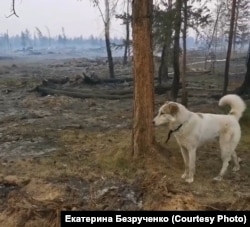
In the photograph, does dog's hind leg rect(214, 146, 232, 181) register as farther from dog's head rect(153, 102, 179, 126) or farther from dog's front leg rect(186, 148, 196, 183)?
dog's head rect(153, 102, 179, 126)

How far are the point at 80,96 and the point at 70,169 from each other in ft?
41.0

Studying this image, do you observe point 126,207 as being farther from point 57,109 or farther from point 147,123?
point 57,109

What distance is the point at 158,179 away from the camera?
25.1ft

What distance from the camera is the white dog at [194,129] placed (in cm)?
779

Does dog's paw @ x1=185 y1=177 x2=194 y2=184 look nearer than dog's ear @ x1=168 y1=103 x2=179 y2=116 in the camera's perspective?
No

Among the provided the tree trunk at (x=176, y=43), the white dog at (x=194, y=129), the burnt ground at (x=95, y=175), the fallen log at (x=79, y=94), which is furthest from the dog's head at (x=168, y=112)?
the fallen log at (x=79, y=94)

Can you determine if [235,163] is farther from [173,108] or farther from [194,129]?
[173,108]

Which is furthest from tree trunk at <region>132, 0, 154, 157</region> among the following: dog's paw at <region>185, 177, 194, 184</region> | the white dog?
A: dog's paw at <region>185, 177, 194, 184</region>

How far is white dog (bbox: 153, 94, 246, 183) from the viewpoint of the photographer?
7.79 meters

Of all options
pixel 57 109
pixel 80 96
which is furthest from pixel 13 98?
pixel 57 109

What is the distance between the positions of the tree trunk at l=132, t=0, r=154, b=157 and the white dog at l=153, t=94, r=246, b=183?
0.83 meters

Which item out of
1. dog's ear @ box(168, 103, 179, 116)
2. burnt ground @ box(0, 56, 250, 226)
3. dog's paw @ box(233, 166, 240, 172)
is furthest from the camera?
dog's paw @ box(233, 166, 240, 172)
